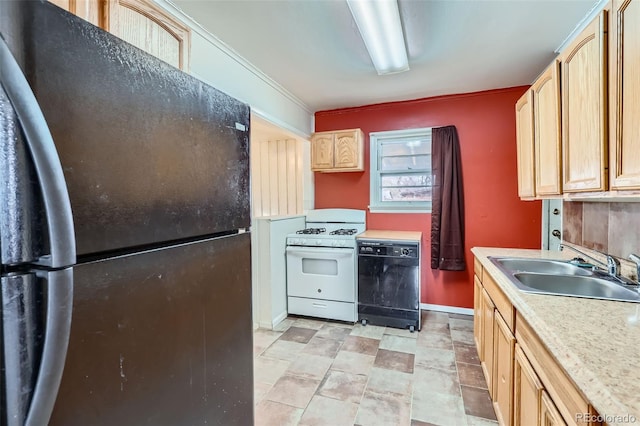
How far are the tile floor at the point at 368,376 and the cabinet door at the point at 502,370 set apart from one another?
23 cm

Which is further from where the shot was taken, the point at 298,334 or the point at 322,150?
the point at 322,150

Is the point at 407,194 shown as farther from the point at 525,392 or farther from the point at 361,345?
the point at 525,392

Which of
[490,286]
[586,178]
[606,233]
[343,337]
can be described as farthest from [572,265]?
[343,337]

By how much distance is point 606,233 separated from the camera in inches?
70.6

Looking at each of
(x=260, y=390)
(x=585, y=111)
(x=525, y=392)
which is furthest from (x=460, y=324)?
(x=585, y=111)

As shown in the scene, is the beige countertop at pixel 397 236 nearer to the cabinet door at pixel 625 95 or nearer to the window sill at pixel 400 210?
the window sill at pixel 400 210

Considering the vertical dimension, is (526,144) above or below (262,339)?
above

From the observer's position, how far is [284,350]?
102 inches

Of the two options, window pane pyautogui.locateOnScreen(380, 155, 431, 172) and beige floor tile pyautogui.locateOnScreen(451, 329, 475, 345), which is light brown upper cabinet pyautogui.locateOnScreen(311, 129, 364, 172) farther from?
beige floor tile pyautogui.locateOnScreen(451, 329, 475, 345)

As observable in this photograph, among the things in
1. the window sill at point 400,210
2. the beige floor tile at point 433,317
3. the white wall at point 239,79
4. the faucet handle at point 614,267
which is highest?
the white wall at point 239,79

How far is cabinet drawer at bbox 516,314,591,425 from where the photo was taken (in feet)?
2.61

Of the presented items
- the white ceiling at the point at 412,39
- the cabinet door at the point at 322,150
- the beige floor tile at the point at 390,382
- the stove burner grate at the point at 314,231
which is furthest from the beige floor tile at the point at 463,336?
the white ceiling at the point at 412,39

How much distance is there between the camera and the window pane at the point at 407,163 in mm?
3496

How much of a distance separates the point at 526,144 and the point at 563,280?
3.40ft
